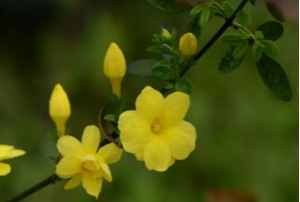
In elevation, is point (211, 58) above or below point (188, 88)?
below

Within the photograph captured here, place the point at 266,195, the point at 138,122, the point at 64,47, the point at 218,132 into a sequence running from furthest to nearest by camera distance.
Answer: the point at 64,47
the point at 218,132
the point at 266,195
the point at 138,122

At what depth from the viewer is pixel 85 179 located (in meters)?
0.52

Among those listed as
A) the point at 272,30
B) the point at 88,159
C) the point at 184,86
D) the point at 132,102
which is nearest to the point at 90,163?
the point at 88,159

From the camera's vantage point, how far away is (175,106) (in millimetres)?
495

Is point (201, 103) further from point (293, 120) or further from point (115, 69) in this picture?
point (115, 69)

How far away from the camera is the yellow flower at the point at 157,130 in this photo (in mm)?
488

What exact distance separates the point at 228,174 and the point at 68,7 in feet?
2.16

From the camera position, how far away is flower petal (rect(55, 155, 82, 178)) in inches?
19.5

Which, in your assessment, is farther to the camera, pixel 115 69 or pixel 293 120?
pixel 293 120

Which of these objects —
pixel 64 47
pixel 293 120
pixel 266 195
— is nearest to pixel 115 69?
pixel 266 195

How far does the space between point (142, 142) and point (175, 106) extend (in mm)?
43

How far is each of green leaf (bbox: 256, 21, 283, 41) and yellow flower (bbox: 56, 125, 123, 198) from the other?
0.58ft

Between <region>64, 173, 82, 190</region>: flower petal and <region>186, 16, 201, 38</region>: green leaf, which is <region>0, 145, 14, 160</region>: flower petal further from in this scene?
<region>186, 16, 201, 38</region>: green leaf

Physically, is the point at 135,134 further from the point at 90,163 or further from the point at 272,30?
the point at 272,30
